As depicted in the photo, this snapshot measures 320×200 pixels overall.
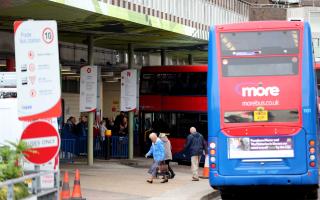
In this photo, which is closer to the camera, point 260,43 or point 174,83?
point 260,43

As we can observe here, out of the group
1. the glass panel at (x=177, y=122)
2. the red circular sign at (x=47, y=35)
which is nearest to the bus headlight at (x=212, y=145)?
the red circular sign at (x=47, y=35)

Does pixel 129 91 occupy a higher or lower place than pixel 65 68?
lower

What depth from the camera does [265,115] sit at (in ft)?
54.3

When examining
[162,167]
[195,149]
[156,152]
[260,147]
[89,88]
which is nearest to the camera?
[260,147]

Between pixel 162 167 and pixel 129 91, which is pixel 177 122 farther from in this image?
pixel 162 167

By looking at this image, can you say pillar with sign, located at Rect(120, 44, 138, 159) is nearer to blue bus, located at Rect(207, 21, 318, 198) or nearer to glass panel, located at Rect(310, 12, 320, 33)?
blue bus, located at Rect(207, 21, 318, 198)

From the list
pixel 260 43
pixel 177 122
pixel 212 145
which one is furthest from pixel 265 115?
pixel 177 122

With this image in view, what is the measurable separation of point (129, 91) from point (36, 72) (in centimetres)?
2100

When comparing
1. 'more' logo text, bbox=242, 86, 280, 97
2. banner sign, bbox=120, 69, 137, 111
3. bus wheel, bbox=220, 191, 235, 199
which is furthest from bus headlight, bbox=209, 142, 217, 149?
banner sign, bbox=120, 69, 137, 111

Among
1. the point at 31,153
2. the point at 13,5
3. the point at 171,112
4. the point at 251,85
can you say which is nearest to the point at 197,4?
the point at 171,112

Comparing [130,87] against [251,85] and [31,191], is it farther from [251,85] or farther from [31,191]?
[31,191]

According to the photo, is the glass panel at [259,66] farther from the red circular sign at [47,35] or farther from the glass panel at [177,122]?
the glass panel at [177,122]

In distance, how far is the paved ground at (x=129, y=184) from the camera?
1923 cm

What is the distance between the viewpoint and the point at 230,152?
54.2 ft
